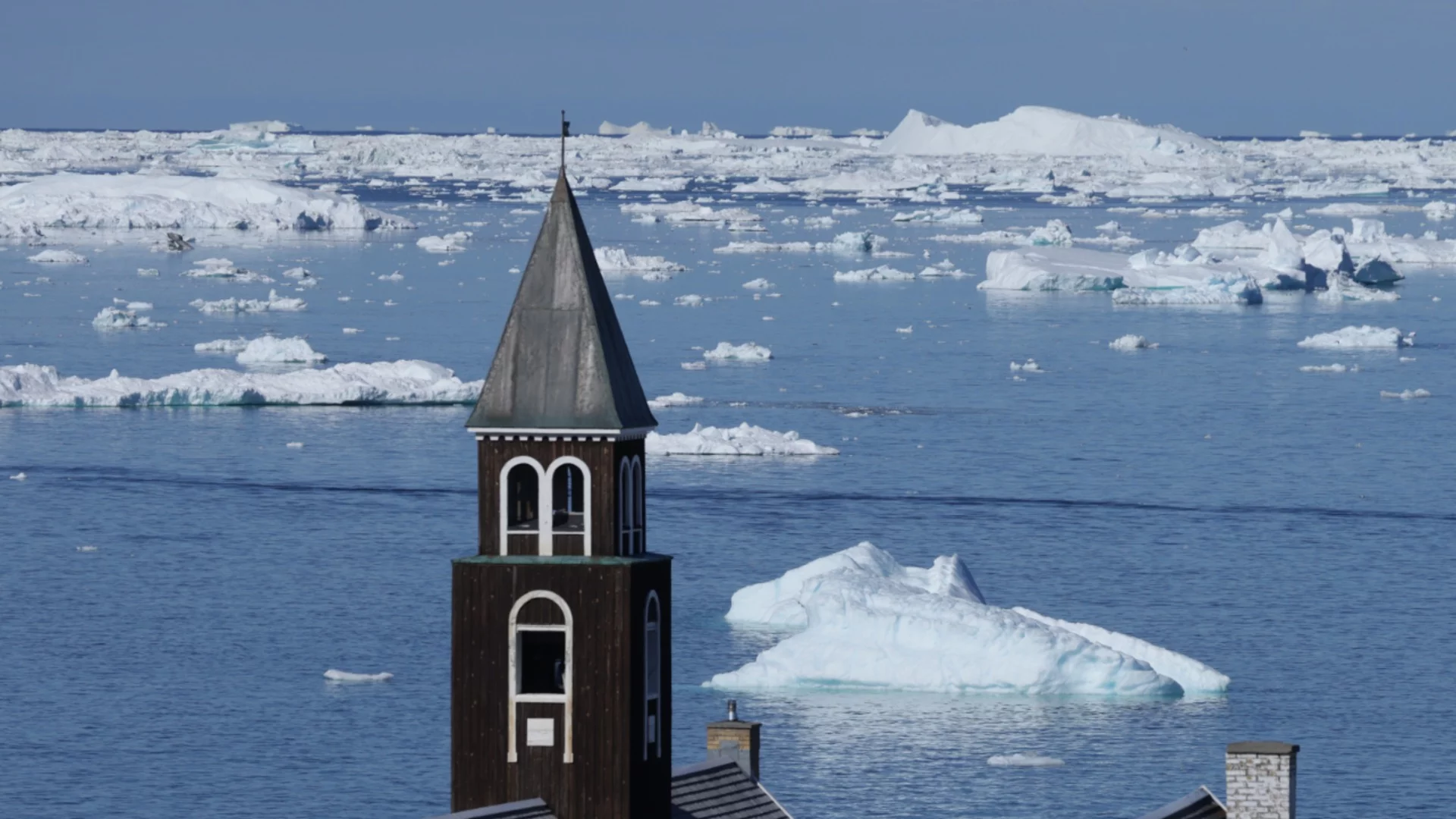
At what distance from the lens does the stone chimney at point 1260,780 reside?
15.2m

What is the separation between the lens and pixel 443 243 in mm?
A: 91688

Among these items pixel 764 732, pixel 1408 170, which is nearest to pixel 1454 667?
pixel 764 732

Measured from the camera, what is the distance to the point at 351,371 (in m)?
50.2

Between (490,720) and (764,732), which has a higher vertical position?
(490,720)

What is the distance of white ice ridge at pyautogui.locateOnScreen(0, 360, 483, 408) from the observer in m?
48.9

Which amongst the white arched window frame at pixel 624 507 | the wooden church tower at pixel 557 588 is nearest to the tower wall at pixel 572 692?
the wooden church tower at pixel 557 588

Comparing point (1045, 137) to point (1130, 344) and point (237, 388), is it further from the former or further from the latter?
point (237, 388)

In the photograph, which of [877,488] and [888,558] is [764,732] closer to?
[888,558]

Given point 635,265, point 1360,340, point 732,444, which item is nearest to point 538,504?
point 732,444

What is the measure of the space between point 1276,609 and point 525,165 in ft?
491

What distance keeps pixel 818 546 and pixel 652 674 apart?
21692 mm

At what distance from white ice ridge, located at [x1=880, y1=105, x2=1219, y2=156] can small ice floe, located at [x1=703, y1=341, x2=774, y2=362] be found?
112m

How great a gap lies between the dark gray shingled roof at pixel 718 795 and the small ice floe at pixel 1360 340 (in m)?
45.9

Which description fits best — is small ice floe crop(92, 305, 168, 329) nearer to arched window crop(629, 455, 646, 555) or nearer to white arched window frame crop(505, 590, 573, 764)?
arched window crop(629, 455, 646, 555)
